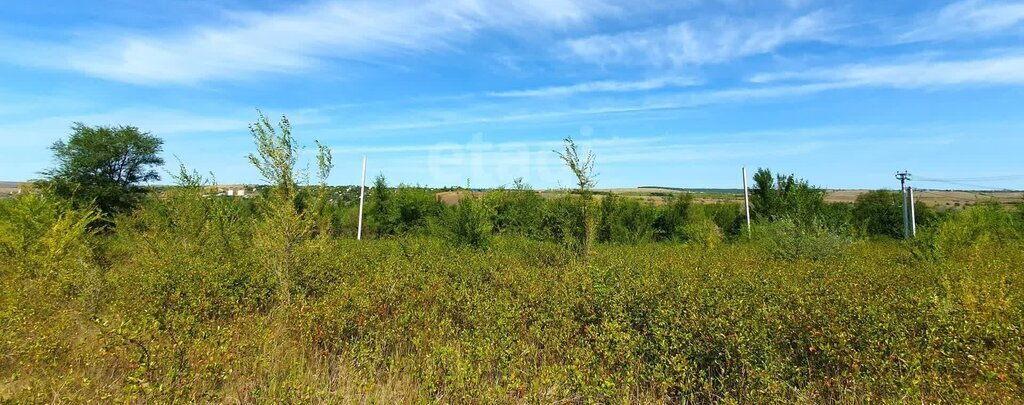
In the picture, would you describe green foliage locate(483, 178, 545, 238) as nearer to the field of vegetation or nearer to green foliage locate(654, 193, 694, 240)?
green foliage locate(654, 193, 694, 240)

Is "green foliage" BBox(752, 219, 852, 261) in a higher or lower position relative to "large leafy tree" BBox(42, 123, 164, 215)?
lower

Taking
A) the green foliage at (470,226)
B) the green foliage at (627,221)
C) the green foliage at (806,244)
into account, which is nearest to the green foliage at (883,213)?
the green foliage at (627,221)

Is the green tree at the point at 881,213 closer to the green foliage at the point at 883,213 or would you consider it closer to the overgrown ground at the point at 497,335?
the green foliage at the point at 883,213

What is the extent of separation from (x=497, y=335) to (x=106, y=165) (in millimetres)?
26198

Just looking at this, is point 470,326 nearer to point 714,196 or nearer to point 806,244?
point 806,244

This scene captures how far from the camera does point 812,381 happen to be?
3.65m

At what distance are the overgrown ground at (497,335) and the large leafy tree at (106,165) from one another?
1741 centimetres

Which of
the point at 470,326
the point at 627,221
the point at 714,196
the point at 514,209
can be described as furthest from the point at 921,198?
the point at 470,326

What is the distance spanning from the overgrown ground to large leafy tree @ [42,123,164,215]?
57.1 feet

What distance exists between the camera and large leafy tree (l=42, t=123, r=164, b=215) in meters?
21.2

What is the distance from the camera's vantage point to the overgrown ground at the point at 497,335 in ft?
10.9

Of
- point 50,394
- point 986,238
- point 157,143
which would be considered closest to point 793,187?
point 986,238

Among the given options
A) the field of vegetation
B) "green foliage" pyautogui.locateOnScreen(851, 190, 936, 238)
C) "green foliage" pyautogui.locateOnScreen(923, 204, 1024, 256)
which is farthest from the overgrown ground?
"green foliage" pyautogui.locateOnScreen(851, 190, 936, 238)

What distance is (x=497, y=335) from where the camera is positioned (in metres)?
4.32
